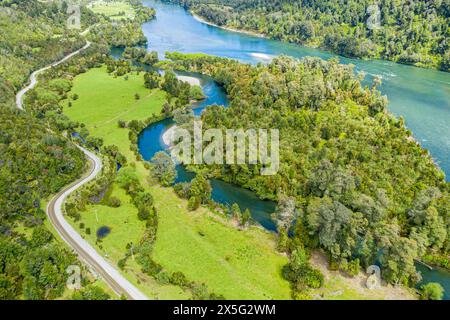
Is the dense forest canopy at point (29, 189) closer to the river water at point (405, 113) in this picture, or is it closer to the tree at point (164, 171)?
the tree at point (164, 171)

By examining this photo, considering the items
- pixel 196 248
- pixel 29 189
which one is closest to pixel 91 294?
pixel 196 248

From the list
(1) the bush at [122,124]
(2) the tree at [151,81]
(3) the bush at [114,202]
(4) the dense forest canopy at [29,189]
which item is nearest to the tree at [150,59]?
(2) the tree at [151,81]

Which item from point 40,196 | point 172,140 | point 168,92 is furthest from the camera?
point 168,92

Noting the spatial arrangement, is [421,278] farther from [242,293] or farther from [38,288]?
[38,288]

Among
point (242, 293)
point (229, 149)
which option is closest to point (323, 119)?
point (229, 149)

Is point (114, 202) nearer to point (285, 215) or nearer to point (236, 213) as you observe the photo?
point (236, 213)

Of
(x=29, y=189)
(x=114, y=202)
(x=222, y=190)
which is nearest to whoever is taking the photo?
(x=114, y=202)

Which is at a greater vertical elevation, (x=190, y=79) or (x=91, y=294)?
(x=190, y=79)
